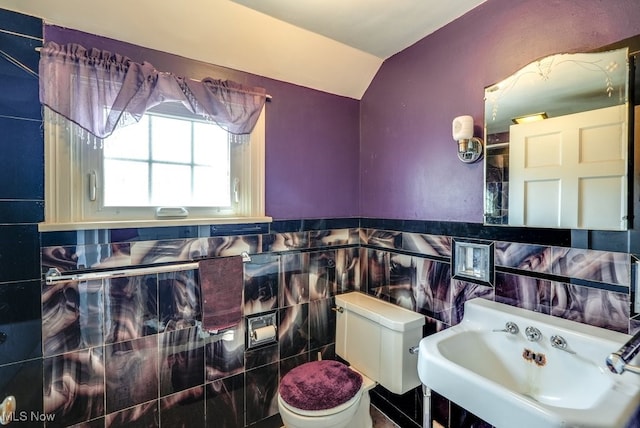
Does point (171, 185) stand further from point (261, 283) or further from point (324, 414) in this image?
point (324, 414)

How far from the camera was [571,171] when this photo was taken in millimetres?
1197

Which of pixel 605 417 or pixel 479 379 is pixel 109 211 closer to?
pixel 479 379

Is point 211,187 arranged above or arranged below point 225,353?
above

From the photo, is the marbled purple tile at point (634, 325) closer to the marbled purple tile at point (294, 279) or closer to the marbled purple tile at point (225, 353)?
the marbled purple tile at point (294, 279)

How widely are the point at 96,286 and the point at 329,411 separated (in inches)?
48.3

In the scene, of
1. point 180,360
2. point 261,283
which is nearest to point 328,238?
point 261,283

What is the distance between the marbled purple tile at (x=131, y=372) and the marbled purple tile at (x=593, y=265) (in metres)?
1.87

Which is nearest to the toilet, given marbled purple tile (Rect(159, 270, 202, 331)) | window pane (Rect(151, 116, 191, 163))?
marbled purple tile (Rect(159, 270, 202, 331))

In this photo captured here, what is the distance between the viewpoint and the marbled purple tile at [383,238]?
1922 mm

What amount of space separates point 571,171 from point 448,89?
728 millimetres

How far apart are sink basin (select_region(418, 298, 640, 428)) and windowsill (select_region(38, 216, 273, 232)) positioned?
1.10 metres

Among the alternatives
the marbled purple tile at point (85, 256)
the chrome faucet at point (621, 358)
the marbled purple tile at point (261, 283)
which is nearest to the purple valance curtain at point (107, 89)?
the marbled purple tile at point (85, 256)

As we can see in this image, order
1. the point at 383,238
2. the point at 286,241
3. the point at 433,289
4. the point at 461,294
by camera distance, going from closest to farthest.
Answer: the point at 461,294 < the point at 433,289 < the point at 286,241 < the point at 383,238

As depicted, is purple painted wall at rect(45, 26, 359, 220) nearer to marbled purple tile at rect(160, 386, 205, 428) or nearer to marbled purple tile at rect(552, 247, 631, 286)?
marbled purple tile at rect(160, 386, 205, 428)
